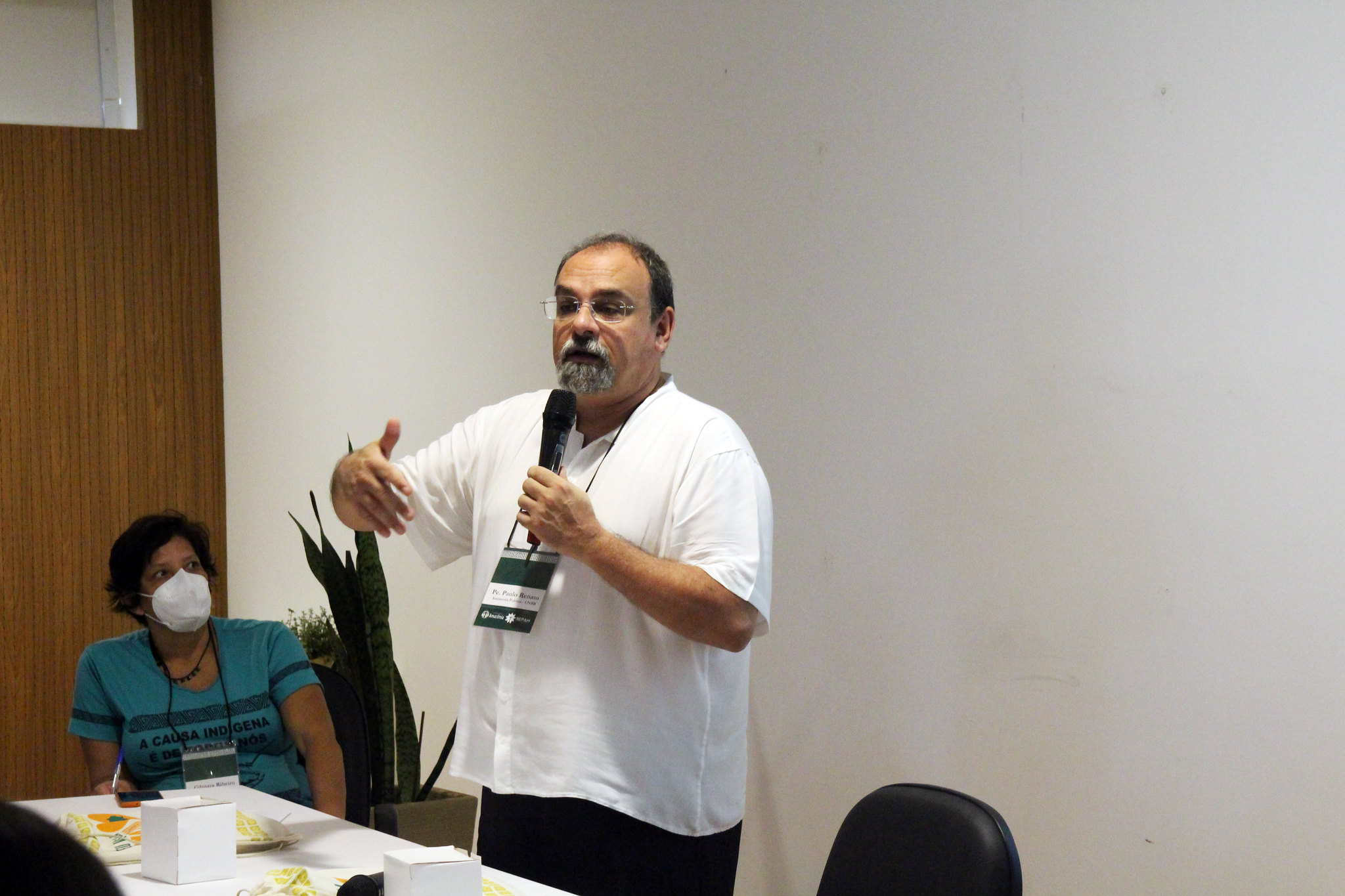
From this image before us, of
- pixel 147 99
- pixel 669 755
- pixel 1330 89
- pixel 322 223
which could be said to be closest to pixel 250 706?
pixel 669 755

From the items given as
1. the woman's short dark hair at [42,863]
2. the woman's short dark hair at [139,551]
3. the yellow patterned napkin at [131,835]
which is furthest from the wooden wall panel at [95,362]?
the woman's short dark hair at [42,863]

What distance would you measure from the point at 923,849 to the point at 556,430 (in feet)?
3.15

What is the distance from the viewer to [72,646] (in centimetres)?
529

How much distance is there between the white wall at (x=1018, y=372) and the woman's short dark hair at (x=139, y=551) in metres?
1.24

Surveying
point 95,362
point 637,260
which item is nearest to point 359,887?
point 637,260

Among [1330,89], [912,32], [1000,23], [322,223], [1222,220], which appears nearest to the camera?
[1330,89]

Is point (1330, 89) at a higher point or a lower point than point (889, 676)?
higher

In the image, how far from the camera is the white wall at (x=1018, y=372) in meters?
2.20

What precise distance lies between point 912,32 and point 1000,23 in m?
0.24

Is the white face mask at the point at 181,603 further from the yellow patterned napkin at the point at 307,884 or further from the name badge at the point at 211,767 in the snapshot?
the yellow patterned napkin at the point at 307,884

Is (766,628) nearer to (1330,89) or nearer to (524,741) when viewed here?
(524,741)

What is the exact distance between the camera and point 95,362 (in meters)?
5.41

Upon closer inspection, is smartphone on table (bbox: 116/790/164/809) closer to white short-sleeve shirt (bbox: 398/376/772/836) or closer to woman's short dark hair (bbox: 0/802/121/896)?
white short-sleeve shirt (bbox: 398/376/772/836)

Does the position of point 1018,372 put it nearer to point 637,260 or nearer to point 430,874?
point 637,260
